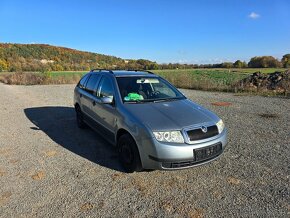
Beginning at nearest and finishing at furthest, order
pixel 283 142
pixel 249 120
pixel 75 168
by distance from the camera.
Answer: pixel 75 168
pixel 283 142
pixel 249 120

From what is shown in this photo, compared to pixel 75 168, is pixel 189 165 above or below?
above

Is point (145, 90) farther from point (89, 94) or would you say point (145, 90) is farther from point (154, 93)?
point (89, 94)

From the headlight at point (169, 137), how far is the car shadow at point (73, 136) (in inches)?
44.3

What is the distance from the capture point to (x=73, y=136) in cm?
660

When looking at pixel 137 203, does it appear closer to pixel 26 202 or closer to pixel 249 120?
pixel 26 202

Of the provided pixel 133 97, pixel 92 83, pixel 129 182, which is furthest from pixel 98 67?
pixel 129 182

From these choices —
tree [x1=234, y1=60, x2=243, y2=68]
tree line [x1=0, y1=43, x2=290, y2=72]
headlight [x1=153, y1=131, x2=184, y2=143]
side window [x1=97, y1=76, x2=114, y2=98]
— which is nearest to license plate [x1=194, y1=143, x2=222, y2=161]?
headlight [x1=153, y1=131, x2=184, y2=143]

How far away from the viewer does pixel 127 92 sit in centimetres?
504

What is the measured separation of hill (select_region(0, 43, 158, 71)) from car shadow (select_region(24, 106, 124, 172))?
186 ft

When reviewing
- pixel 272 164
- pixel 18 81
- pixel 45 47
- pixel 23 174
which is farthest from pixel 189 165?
pixel 45 47

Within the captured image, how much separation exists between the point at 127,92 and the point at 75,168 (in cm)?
165

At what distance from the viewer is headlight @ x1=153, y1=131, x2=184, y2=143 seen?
382cm

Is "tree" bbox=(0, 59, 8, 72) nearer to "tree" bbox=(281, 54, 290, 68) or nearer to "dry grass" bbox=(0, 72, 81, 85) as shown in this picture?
"dry grass" bbox=(0, 72, 81, 85)

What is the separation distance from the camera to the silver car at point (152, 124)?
12.6ft
